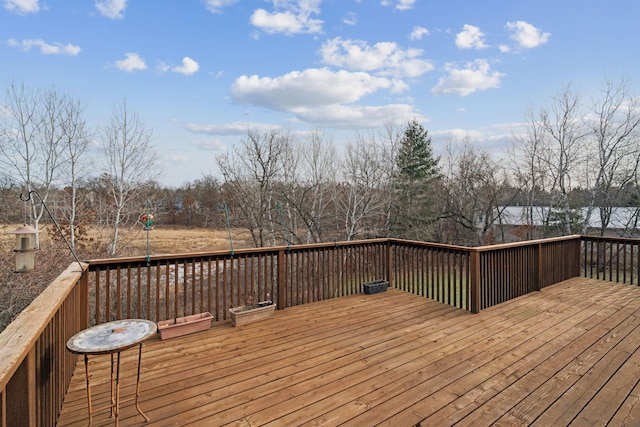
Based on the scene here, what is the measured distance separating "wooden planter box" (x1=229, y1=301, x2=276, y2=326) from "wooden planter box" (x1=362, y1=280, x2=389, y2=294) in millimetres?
1517

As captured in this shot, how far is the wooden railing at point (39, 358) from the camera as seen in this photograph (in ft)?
3.98

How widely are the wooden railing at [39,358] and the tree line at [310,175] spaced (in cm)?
A: 727

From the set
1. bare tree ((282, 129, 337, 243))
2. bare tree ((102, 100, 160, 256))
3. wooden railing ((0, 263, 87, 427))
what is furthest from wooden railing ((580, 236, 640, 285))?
bare tree ((102, 100, 160, 256))

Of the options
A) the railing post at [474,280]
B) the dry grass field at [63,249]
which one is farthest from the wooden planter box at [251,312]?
the railing post at [474,280]

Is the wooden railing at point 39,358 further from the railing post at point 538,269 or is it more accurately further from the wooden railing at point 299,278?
the railing post at point 538,269

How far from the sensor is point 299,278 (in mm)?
4426

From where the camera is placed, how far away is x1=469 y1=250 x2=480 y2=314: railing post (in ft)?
13.1

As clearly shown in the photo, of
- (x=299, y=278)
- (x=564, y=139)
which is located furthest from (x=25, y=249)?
(x=564, y=139)

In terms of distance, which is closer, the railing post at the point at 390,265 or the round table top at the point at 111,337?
the round table top at the point at 111,337

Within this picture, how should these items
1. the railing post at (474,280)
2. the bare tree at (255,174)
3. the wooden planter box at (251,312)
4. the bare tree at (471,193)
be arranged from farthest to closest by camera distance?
the bare tree at (471,193)
the bare tree at (255,174)
the railing post at (474,280)
the wooden planter box at (251,312)

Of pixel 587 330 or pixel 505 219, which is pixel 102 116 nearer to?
pixel 587 330

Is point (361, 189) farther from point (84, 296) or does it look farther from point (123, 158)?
point (84, 296)

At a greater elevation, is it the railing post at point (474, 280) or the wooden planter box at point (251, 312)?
the railing post at point (474, 280)

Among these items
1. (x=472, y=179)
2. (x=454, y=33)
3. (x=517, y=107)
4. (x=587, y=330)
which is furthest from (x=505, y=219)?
(x=587, y=330)
